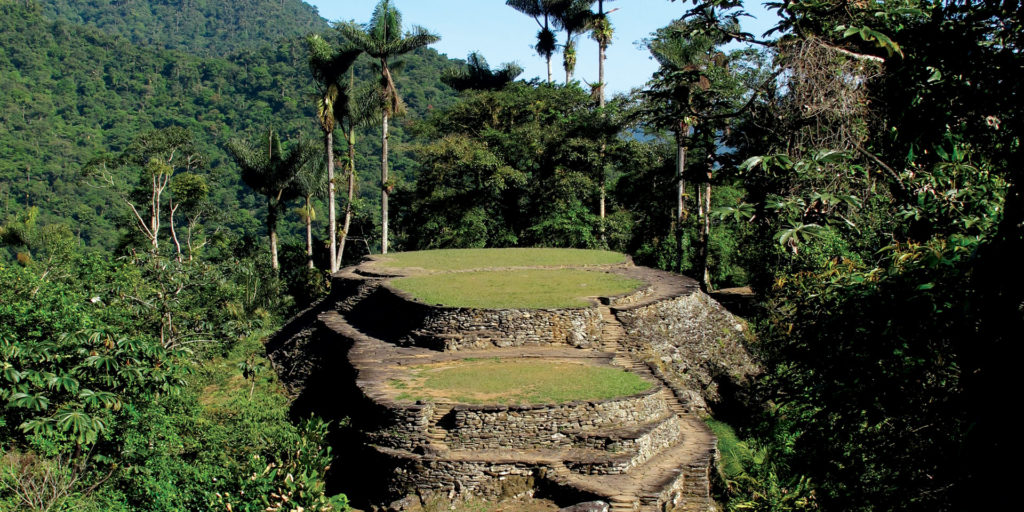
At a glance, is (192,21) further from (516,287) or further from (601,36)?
(516,287)

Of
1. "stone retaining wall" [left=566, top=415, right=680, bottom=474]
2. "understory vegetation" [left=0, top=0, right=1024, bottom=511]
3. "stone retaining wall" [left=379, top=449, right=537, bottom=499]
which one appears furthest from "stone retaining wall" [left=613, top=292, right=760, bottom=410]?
"stone retaining wall" [left=379, top=449, right=537, bottom=499]

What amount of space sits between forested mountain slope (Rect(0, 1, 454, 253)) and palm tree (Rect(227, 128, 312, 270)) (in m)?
13.4

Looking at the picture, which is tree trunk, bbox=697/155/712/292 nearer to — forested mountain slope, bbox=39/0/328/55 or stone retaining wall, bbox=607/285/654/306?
stone retaining wall, bbox=607/285/654/306

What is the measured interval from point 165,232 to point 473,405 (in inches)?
1063

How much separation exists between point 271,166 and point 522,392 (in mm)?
20535

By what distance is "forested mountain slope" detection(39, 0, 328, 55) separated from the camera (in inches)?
4668

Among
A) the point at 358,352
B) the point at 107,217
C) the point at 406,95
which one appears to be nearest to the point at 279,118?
the point at 406,95

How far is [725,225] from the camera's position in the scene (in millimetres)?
27312

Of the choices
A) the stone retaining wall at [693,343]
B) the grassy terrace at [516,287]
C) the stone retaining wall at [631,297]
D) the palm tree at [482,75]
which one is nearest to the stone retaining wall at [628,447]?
the stone retaining wall at [693,343]

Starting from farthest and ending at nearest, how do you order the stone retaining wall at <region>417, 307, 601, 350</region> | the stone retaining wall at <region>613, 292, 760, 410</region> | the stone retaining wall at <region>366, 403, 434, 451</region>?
the stone retaining wall at <region>613, 292, 760, 410</region>, the stone retaining wall at <region>417, 307, 601, 350</region>, the stone retaining wall at <region>366, 403, 434, 451</region>

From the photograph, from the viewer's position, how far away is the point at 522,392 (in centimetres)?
1154

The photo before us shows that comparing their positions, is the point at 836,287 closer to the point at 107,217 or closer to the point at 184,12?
the point at 107,217

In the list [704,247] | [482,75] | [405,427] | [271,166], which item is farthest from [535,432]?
[482,75]

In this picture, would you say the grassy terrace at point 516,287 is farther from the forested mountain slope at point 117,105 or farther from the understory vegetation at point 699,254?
the forested mountain slope at point 117,105
